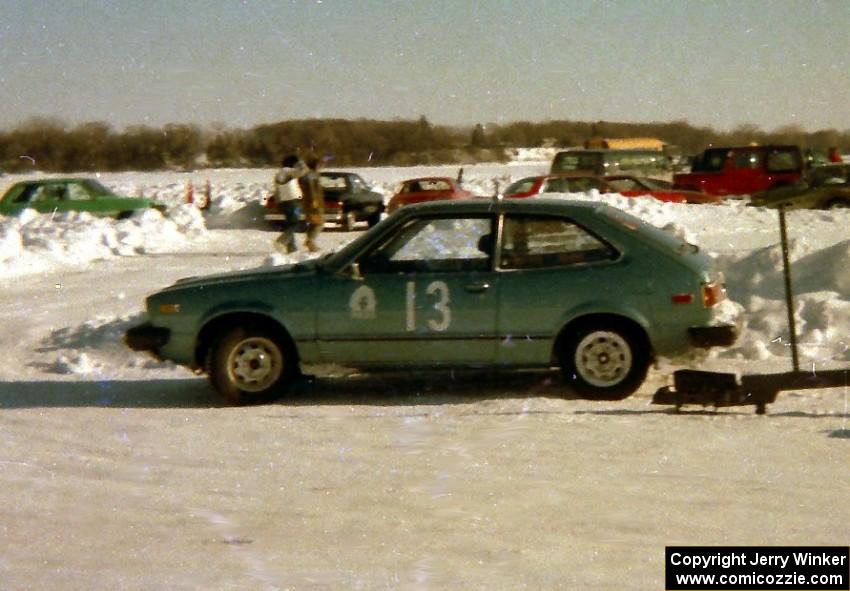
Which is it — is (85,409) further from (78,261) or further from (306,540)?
(78,261)

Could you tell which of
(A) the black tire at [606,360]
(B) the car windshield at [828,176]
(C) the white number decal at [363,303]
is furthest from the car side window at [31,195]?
(A) the black tire at [606,360]

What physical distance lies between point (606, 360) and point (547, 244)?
915mm

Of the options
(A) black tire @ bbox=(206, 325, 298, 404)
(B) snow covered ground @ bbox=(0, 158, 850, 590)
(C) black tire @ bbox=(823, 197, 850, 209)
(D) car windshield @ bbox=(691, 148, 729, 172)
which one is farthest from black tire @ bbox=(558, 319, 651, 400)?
(D) car windshield @ bbox=(691, 148, 729, 172)

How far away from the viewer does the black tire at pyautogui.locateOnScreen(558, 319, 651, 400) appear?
8547 mm

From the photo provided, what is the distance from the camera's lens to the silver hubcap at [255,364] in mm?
8898

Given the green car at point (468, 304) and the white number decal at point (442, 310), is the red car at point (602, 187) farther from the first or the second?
the white number decal at point (442, 310)

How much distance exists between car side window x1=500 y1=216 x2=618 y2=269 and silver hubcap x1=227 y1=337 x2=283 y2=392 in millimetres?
1736

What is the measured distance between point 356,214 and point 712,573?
73.2 feet

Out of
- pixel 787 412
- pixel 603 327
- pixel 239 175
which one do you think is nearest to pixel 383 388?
pixel 603 327

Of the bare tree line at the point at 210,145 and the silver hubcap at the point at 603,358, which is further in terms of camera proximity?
the bare tree line at the point at 210,145

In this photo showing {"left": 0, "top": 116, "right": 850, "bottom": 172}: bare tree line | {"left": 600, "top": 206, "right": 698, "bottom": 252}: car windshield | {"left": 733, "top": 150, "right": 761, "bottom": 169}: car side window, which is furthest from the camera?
{"left": 0, "top": 116, "right": 850, "bottom": 172}: bare tree line

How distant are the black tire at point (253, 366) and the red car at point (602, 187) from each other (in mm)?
17013

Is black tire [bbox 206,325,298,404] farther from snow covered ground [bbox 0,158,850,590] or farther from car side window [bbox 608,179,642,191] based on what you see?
car side window [bbox 608,179,642,191]

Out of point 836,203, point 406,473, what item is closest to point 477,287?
point 406,473
